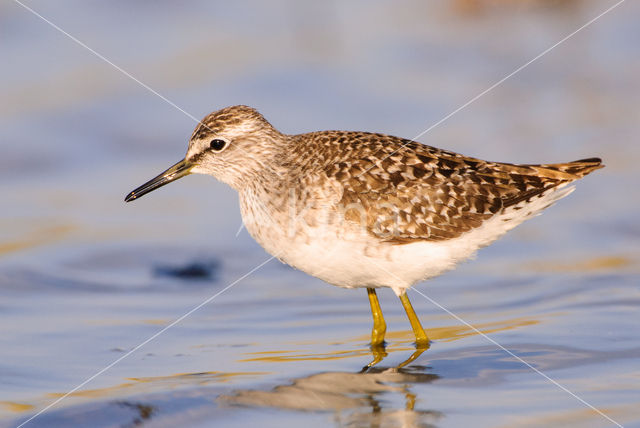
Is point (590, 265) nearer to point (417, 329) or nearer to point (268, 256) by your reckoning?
point (417, 329)

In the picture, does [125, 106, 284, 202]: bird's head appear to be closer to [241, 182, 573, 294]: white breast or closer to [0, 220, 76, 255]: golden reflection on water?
[241, 182, 573, 294]: white breast

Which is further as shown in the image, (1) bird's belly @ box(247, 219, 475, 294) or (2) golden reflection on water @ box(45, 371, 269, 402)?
(1) bird's belly @ box(247, 219, 475, 294)

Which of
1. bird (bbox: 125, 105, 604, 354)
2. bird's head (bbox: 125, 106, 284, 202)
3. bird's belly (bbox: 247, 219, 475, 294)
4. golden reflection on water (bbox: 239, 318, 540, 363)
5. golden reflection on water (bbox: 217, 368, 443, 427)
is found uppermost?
bird's head (bbox: 125, 106, 284, 202)

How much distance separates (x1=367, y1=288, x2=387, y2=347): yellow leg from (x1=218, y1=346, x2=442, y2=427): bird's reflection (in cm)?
88

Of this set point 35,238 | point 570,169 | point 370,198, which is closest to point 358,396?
point 370,198

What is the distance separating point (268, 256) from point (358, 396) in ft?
16.5

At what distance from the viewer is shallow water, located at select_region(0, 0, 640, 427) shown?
24.8ft

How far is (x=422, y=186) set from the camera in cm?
921

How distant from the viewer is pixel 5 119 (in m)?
16.0

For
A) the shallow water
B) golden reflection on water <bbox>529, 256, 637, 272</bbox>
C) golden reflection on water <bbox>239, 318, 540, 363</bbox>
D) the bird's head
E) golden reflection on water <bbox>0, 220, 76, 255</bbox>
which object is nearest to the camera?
the shallow water

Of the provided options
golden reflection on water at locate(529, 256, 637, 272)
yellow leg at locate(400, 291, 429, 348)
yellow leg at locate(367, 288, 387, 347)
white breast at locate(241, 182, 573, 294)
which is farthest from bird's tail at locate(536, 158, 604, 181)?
yellow leg at locate(367, 288, 387, 347)

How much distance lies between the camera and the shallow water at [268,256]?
7.57 m

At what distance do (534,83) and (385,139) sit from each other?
360 inches

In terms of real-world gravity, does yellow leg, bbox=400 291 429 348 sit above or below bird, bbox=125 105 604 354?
below
